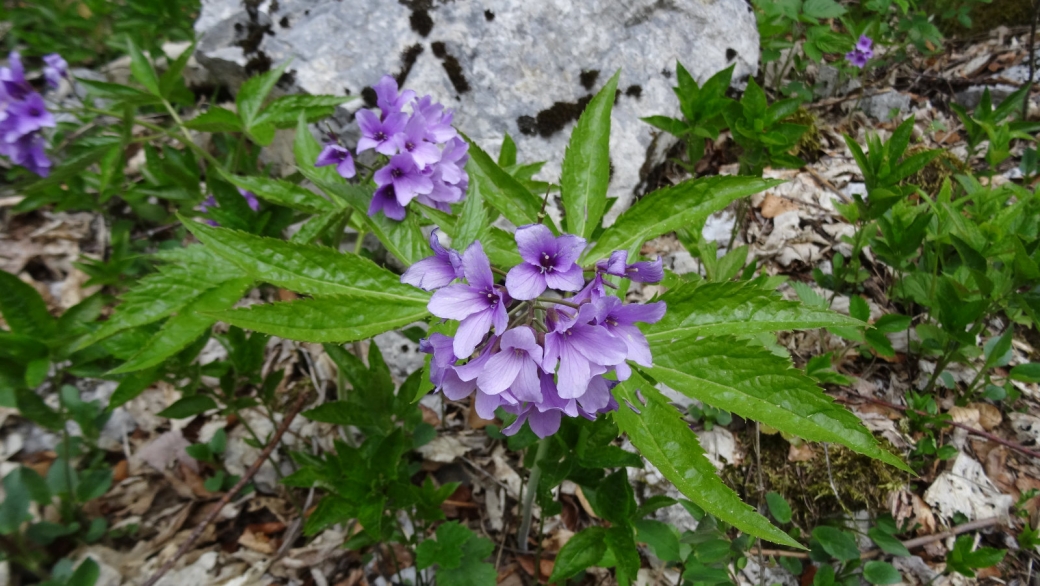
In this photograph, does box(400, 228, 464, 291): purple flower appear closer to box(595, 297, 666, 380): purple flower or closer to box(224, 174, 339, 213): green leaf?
box(595, 297, 666, 380): purple flower

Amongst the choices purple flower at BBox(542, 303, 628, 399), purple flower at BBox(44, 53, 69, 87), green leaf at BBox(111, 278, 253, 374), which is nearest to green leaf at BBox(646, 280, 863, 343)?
purple flower at BBox(542, 303, 628, 399)

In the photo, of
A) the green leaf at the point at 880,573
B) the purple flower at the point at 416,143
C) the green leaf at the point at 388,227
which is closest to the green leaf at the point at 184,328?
the green leaf at the point at 388,227

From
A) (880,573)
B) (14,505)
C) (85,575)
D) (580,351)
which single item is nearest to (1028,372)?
(880,573)

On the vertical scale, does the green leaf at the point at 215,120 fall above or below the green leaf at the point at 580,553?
above

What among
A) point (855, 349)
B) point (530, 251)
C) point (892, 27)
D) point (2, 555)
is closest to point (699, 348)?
point (530, 251)

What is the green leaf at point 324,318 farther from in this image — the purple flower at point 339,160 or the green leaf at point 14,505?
the green leaf at point 14,505

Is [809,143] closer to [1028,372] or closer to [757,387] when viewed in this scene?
[1028,372]
